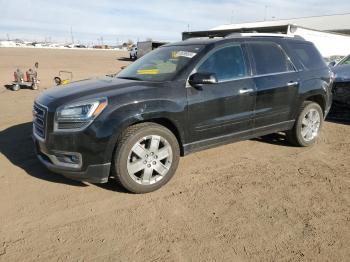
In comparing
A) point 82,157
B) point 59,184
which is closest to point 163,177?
point 82,157

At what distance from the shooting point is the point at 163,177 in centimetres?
432

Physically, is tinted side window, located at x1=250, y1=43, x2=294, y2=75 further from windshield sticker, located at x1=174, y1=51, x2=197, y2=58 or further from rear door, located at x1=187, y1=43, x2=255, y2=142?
windshield sticker, located at x1=174, y1=51, x2=197, y2=58

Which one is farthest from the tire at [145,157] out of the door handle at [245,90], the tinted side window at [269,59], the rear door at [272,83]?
the tinted side window at [269,59]

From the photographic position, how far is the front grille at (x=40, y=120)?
13.4 ft

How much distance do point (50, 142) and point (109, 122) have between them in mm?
713

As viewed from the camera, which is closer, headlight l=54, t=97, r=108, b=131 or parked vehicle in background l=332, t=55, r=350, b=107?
headlight l=54, t=97, r=108, b=131

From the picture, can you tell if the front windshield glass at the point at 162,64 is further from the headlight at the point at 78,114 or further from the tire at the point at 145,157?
the headlight at the point at 78,114

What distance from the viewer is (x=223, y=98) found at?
469 centimetres

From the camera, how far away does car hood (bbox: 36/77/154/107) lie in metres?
4.05

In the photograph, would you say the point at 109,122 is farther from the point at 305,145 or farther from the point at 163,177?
the point at 305,145

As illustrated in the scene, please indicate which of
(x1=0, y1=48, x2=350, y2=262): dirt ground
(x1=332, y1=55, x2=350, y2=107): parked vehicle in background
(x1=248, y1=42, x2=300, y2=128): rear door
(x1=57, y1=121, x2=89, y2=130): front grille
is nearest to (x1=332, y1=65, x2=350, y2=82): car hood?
(x1=332, y1=55, x2=350, y2=107): parked vehicle in background

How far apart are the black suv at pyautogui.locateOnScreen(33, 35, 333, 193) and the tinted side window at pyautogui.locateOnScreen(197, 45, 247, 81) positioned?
14 millimetres

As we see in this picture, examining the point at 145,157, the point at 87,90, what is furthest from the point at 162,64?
the point at 145,157

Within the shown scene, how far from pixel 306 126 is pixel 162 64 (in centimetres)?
270
